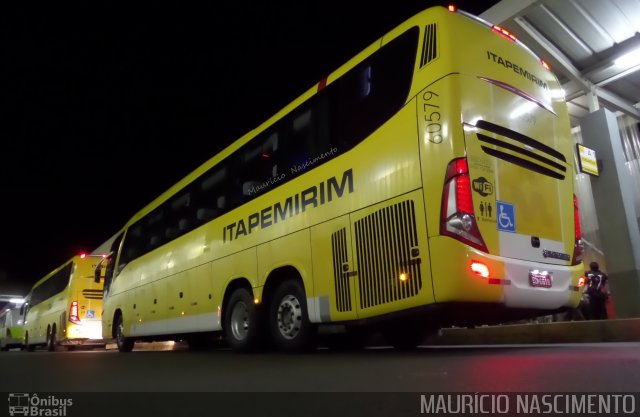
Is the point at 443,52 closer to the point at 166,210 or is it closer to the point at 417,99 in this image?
the point at 417,99

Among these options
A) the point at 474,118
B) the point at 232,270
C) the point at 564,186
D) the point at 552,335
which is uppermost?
the point at 474,118

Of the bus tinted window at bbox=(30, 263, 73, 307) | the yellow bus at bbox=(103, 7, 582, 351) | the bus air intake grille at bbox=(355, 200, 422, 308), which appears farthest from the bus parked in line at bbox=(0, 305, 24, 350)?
the bus air intake grille at bbox=(355, 200, 422, 308)

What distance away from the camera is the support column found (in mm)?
9789

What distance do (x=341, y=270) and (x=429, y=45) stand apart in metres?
2.53

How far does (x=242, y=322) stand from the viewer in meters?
7.43

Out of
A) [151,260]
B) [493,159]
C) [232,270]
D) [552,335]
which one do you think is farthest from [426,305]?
[151,260]

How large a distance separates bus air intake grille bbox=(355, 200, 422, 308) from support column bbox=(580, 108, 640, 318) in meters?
6.93

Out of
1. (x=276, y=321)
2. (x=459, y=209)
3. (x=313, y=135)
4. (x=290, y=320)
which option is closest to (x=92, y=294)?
(x=276, y=321)

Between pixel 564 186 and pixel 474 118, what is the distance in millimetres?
1647

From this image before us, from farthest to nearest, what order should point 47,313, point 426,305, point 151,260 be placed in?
point 47,313 → point 151,260 → point 426,305

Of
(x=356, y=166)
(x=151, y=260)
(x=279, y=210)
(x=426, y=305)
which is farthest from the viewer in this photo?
(x=151, y=260)

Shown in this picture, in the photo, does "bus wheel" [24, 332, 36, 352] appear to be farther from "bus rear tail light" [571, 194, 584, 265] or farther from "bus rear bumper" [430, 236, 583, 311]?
"bus rear tail light" [571, 194, 584, 265]

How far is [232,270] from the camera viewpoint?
7625 millimetres

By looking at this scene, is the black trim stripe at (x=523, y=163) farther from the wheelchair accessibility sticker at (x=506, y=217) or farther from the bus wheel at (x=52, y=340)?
the bus wheel at (x=52, y=340)
